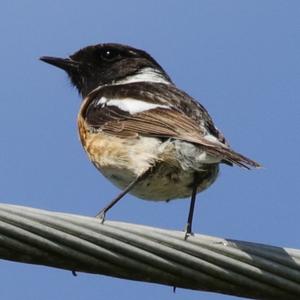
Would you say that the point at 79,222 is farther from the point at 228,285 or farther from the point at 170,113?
the point at 170,113

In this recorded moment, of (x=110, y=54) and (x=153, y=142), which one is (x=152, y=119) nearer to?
(x=153, y=142)

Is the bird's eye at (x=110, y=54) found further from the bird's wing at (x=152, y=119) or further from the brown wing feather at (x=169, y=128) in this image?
the brown wing feather at (x=169, y=128)

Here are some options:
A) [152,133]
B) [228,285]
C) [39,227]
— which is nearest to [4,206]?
[39,227]

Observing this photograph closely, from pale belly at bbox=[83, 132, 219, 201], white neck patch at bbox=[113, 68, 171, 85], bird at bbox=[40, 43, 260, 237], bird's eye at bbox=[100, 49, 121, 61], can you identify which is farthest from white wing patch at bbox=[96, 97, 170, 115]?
bird's eye at bbox=[100, 49, 121, 61]

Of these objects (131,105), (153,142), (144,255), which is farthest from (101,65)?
(144,255)

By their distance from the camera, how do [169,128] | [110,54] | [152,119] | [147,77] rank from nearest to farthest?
[169,128]
[152,119]
[147,77]
[110,54]

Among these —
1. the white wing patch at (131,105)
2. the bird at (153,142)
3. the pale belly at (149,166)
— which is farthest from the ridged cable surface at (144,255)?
the white wing patch at (131,105)
